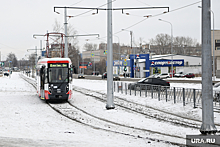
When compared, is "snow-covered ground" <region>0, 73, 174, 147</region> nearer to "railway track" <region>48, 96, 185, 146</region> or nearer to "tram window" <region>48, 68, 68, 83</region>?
"railway track" <region>48, 96, 185, 146</region>

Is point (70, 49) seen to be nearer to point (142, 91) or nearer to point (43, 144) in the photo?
point (142, 91)

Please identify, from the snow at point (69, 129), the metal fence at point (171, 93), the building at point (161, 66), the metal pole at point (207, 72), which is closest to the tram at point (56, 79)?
the snow at point (69, 129)

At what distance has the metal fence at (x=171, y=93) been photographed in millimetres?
15922

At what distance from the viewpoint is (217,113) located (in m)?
14.4

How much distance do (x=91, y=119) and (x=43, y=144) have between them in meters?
5.21

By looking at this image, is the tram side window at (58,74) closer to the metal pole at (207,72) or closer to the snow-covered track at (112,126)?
the snow-covered track at (112,126)

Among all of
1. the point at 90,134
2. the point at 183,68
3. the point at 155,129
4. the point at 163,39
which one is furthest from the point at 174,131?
the point at 163,39

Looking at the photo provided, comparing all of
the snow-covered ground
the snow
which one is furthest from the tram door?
the snow-covered ground

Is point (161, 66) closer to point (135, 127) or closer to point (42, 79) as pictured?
point (42, 79)

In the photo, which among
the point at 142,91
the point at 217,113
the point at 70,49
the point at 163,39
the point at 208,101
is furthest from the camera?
the point at 163,39

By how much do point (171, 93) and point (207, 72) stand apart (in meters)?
9.33

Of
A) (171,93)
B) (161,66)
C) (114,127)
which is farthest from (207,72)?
(161,66)

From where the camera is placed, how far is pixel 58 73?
19.7 m

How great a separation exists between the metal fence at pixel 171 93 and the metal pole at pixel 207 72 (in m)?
5.16
